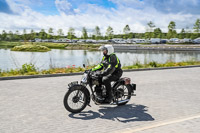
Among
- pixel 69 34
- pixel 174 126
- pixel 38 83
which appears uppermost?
pixel 69 34

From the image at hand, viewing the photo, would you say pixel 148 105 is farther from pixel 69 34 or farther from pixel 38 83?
pixel 69 34

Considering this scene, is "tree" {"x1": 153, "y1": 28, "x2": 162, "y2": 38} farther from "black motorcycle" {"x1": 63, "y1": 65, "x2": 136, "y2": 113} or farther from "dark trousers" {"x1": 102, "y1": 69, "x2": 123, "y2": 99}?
"black motorcycle" {"x1": 63, "y1": 65, "x2": 136, "y2": 113}

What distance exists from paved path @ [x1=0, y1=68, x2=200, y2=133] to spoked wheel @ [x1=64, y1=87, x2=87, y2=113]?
0.53 ft

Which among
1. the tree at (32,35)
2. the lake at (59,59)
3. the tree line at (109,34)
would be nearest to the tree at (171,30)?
the tree line at (109,34)

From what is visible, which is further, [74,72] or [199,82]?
[74,72]

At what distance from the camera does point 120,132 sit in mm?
4254

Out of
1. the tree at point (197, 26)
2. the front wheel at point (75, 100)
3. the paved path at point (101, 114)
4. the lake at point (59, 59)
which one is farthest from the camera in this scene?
the tree at point (197, 26)

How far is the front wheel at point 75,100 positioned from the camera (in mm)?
5292

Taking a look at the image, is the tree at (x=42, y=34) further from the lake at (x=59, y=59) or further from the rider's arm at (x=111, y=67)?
the rider's arm at (x=111, y=67)

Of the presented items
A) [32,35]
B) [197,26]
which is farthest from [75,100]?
[32,35]

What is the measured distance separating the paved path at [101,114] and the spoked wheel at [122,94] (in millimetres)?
175

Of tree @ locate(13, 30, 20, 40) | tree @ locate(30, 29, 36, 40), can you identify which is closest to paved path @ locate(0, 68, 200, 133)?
tree @ locate(13, 30, 20, 40)

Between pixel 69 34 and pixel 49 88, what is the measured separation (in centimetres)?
10474

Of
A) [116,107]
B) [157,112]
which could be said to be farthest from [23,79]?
[157,112]
